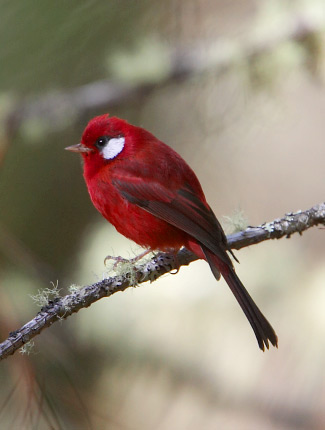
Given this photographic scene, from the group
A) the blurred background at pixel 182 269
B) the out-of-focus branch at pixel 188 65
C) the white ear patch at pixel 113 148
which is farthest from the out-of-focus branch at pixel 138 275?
the out-of-focus branch at pixel 188 65

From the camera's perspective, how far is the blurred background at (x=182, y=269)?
4.99 ft

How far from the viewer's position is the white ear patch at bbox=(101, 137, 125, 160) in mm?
2248

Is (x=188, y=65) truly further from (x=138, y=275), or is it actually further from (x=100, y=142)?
(x=138, y=275)

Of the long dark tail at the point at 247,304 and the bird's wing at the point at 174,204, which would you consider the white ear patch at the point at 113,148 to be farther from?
the long dark tail at the point at 247,304

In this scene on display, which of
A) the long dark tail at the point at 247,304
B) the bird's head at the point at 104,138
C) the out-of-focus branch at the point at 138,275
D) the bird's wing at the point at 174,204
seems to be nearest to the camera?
the out-of-focus branch at the point at 138,275

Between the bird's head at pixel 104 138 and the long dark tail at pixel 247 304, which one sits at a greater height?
the bird's head at pixel 104 138

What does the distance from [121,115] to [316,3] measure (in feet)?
3.08

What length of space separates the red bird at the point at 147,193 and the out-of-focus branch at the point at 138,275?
69 mm

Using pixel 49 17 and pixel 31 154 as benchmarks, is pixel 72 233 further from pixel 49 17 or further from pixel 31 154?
pixel 49 17

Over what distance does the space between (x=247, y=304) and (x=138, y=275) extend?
1.19ft

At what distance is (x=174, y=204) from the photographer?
2.11 meters

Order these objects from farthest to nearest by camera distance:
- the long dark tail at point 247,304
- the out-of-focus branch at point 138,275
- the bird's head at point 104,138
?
the bird's head at point 104,138 → the long dark tail at point 247,304 → the out-of-focus branch at point 138,275

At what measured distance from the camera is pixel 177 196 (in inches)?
83.5

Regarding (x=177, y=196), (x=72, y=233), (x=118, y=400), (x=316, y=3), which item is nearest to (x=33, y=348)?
(x=118, y=400)
